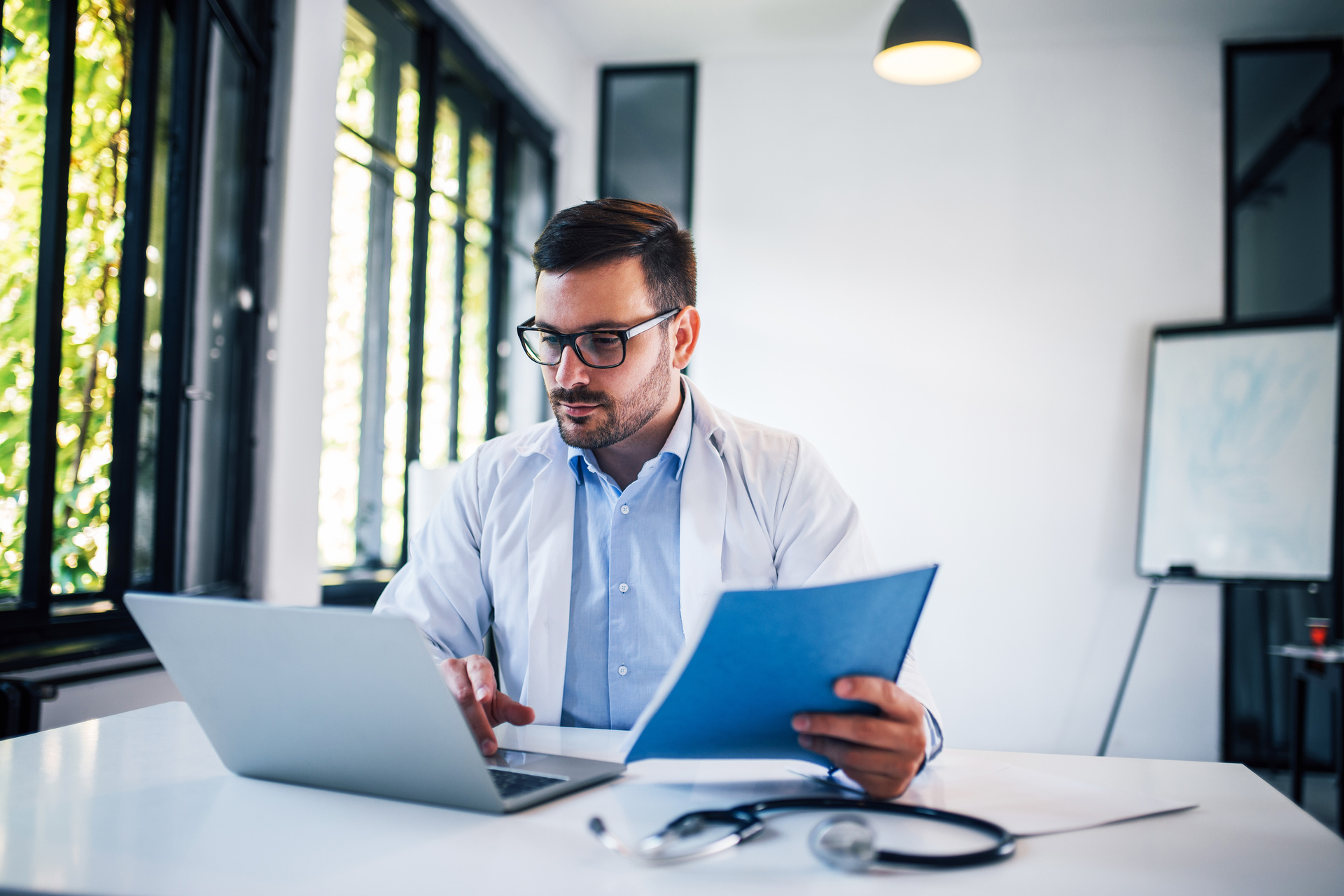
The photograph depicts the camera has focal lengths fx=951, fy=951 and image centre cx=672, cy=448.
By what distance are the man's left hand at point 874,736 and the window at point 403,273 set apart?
2350mm

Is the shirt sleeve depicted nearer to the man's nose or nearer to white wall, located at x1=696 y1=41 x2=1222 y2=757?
the man's nose

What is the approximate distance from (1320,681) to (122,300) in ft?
12.8

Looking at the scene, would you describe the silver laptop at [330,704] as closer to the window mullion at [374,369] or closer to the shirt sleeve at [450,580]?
the shirt sleeve at [450,580]

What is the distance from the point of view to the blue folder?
2.60ft

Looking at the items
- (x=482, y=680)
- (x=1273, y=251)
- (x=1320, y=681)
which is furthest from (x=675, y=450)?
(x=1273, y=251)

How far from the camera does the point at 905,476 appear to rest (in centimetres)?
479

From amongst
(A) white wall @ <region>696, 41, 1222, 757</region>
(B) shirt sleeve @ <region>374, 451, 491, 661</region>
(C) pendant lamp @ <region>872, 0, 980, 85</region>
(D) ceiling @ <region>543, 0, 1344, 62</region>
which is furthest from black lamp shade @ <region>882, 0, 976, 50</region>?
(B) shirt sleeve @ <region>374, 451, 491, 661</region>

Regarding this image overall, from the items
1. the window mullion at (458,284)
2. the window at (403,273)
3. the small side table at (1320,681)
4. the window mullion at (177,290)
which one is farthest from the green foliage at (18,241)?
the small side table at (1320,681)

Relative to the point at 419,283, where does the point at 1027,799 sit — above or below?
below

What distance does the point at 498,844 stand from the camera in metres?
A: 0.79

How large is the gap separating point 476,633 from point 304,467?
142 cm

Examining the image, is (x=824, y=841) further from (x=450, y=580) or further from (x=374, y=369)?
(x=374, y=369)

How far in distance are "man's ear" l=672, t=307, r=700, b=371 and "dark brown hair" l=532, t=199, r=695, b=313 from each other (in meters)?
0.03

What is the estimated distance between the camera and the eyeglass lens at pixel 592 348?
1.58 m
